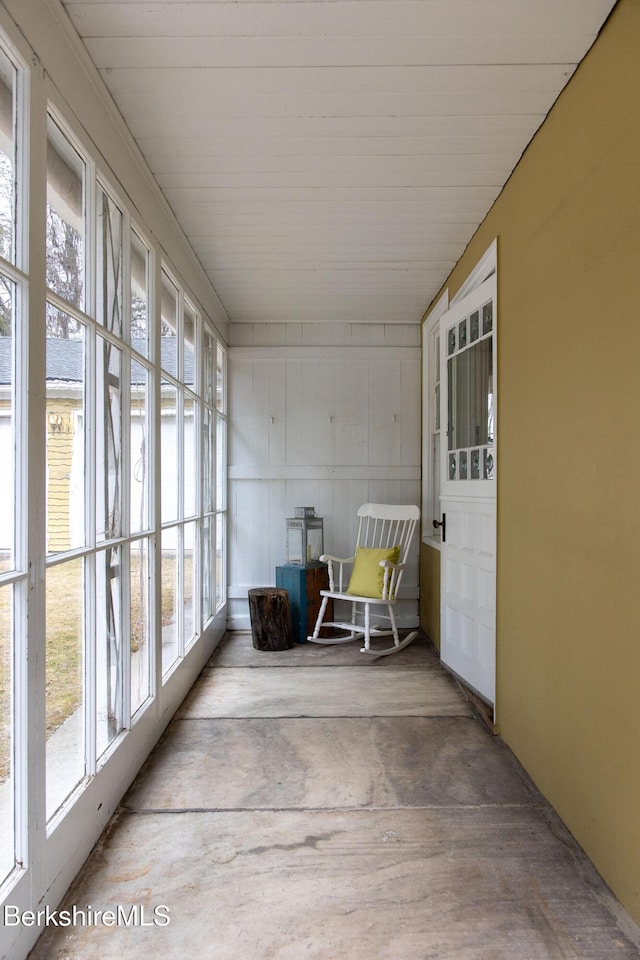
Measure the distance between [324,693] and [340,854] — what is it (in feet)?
5.10

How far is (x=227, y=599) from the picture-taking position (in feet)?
17.0

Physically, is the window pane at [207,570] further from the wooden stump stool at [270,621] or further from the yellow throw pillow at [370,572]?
the yellow throw pillow at [370,572]

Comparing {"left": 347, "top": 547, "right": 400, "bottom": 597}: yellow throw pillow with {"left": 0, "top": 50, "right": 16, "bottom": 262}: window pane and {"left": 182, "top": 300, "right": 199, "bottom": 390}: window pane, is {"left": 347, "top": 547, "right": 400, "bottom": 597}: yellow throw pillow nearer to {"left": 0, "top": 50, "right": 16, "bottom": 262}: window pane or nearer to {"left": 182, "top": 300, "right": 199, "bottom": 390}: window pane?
{"left": 182, "top": 300, "right": 199, "bottom": 390}: window pane

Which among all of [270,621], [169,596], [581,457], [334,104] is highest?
[334,104]

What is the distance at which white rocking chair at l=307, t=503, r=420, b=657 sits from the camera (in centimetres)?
449

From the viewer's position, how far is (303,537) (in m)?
4.86

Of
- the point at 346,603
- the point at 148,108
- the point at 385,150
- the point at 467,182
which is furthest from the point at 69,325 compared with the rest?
the point at 346,603

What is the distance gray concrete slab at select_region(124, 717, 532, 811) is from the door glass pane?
4.70ft

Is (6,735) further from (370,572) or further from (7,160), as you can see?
(370,572)

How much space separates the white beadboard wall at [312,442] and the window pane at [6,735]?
3.74 meters

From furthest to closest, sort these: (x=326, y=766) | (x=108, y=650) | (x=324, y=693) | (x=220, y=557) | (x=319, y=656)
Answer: (x=220, y=557) < (x=319, y=656) < (x=324, y=693) < (x=326, y=766) < (x=108, y=650)

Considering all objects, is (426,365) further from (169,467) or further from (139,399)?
(139,399)

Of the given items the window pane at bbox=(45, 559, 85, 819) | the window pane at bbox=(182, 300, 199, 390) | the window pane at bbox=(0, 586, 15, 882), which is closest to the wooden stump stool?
the window pane at bbox=(182, 300, 199, 390)

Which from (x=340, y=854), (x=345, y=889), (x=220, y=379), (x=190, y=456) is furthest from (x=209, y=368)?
(x=345, y=889)
